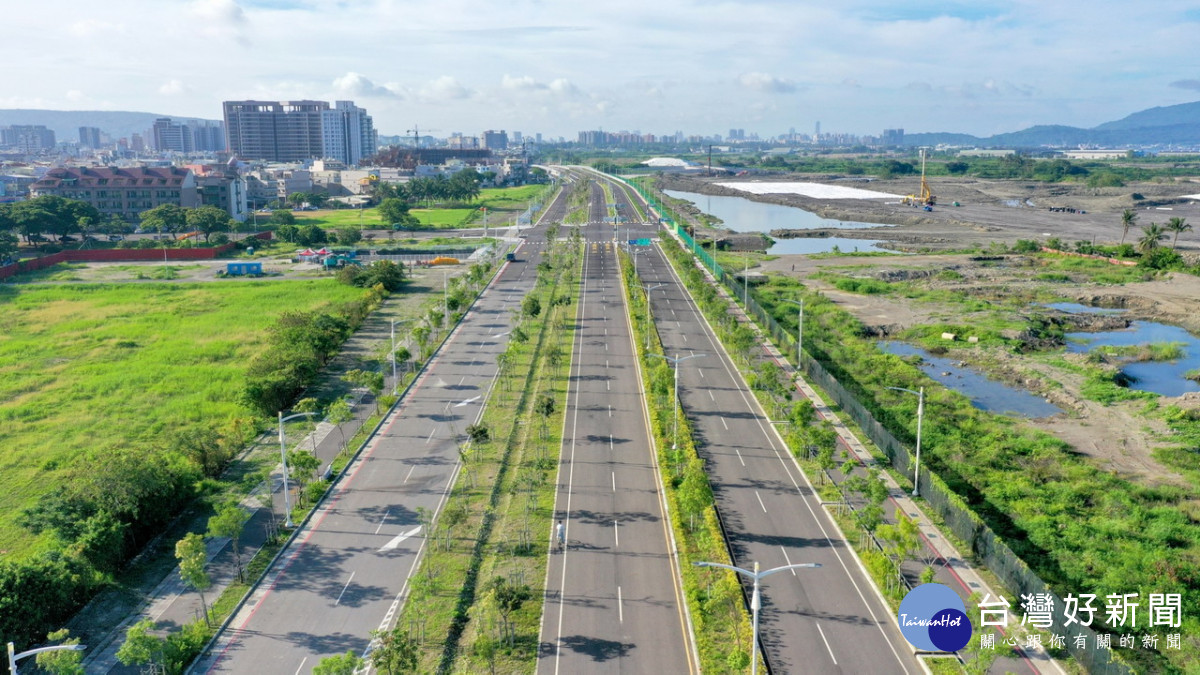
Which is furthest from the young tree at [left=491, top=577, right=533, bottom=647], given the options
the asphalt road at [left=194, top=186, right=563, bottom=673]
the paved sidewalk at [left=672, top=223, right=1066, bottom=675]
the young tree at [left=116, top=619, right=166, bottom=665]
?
the paved sidewalk at [left=672, top=223, right=1066, bottom=675]

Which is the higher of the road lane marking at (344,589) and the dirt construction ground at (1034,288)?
the dirt construction ground at (1034,288)

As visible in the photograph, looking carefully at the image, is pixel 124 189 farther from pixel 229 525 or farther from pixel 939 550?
pixel 939 550

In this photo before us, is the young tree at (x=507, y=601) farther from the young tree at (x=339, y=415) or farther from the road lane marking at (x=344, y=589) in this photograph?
the young tree at (x=339, y=415)

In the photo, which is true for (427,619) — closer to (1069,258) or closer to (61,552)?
(61,552)

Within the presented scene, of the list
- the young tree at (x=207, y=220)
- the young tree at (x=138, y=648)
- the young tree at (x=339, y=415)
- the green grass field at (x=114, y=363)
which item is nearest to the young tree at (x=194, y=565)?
the young tree at (x=138, y=648)

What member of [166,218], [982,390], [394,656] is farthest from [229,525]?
[166,218]

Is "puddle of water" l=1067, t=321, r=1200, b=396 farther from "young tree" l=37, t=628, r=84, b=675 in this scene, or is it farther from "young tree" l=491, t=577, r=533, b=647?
"young tree" l=37, t=628, r=84, b=675
